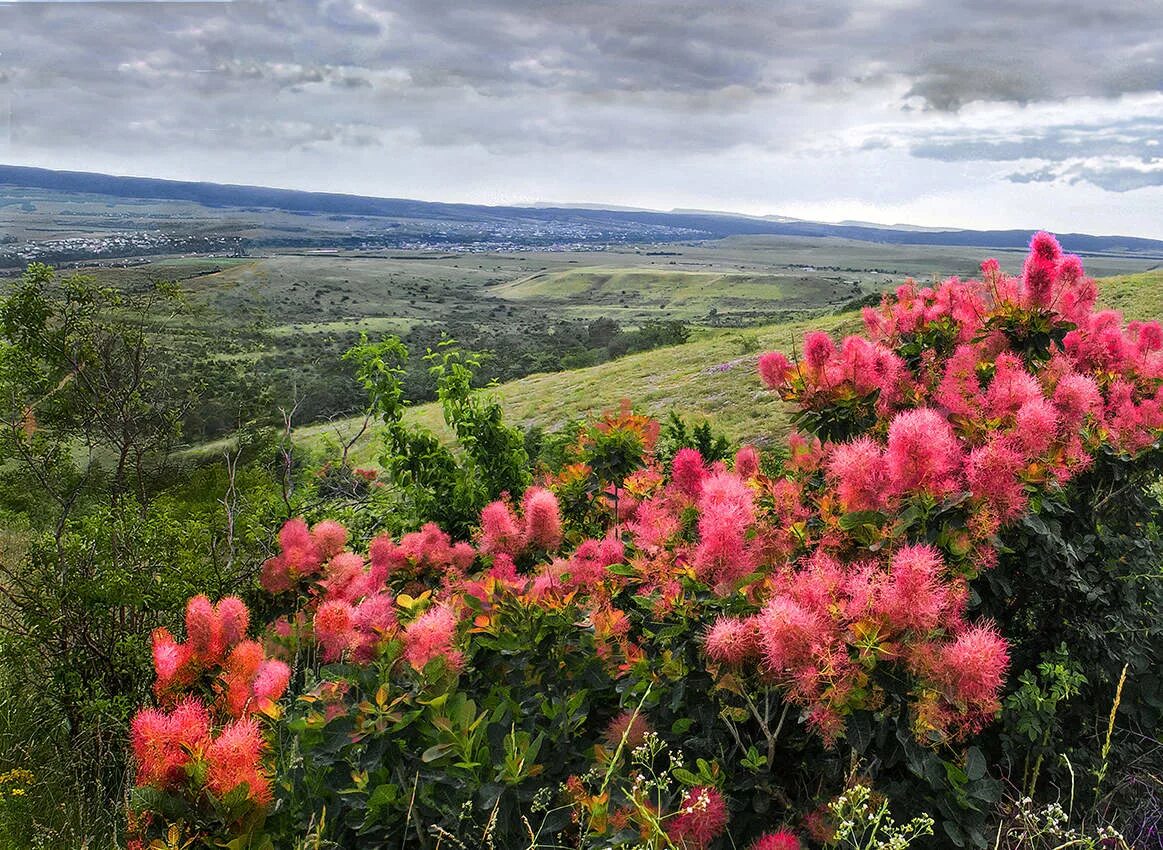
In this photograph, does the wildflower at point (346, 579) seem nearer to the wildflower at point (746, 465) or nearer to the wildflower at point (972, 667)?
the wildflower at point (746, 465)

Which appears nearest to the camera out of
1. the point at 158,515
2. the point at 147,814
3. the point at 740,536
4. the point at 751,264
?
the point at 147,814

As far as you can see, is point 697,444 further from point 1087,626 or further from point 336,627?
point 336,627

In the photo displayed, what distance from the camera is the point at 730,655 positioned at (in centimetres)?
167

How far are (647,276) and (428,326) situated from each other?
308ft

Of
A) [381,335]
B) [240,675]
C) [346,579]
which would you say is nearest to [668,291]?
[381,335]

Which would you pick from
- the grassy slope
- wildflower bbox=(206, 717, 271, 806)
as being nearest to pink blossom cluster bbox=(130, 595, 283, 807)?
wildflower bbox=(206, 717, 271, 806)

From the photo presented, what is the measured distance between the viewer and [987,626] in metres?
1.79

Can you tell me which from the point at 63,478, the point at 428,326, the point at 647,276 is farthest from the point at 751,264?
the point at 63,478

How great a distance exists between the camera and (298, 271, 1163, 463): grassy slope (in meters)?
10.5

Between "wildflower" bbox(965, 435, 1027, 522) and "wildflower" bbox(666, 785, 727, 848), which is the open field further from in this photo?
"wildflower" bbox(666, 785, 727, 848)

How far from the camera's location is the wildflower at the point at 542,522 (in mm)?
2939

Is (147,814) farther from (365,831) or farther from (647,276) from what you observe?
(647,276)

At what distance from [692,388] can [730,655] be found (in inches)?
510

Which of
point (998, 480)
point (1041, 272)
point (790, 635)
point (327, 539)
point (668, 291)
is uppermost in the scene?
point (1041, 272)
